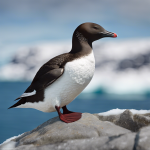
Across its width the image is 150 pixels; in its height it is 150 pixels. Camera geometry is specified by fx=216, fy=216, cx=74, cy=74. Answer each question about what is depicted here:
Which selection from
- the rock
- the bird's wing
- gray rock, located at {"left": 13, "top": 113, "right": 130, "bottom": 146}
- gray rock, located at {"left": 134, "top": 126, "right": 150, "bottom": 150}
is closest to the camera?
gray rock, located at {"left": 134, "top": 126, "right": 150, "bottom": 150}

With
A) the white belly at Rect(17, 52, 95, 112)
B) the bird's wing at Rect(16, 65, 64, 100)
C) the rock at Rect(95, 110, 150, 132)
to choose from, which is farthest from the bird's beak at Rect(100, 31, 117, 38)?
the rock at Rect(95, 110, 150, 132)

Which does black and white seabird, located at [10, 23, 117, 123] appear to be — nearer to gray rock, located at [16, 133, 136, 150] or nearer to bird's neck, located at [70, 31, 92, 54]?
bird's neck, located at [70, 31, 92, 54]

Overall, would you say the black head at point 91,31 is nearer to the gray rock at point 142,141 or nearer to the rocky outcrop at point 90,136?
the rocky outcrop at point 90,136

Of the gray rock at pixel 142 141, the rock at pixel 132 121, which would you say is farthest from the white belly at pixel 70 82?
the gray rock at pixel 142 141

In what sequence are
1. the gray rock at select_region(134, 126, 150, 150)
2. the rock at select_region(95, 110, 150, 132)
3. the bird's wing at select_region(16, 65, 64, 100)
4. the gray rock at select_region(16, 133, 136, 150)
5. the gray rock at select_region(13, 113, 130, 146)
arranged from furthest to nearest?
the rock at select_region(95, 110, 150, 132) → the bird's wing at select_region(16, 65, 64, 100) → the gray rock at select_region(13, 113, 130, 146) → the gray rock at select_region(16, 133, 136, 150) → the gray rock at select_region(134, 126, 150, 150)

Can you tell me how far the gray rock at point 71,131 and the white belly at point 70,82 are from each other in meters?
0.36

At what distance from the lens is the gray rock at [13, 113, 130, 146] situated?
3.03 metres

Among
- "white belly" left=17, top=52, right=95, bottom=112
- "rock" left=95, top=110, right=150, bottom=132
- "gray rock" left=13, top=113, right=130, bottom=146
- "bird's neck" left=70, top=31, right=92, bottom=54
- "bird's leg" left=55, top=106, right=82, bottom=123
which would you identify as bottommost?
"rock" left=95, top=110, right=150, bottom=132

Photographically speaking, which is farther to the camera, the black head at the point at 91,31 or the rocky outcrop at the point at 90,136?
the black head at the point at 91,31

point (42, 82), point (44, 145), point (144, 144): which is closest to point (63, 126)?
point (44, 145)

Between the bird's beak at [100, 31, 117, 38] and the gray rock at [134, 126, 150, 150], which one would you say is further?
the bird's beak at [100, 31, 117, 38]

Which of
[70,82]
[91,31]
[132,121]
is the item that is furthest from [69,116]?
[91,31]

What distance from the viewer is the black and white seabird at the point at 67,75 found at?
10.6ft

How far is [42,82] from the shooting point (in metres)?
3.33
